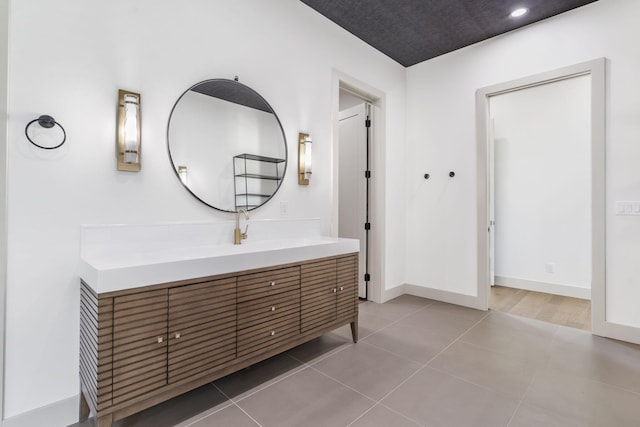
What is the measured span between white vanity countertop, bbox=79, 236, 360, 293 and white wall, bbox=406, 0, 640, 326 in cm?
220

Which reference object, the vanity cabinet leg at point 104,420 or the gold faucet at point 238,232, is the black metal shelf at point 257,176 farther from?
the vanity cabinet leg at point 104,420

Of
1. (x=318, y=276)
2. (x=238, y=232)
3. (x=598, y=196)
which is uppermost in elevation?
(x=598, y=196)

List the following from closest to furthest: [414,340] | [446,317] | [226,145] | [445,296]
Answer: [226,145], [414,340], [446,317], [445,296]

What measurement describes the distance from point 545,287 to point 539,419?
3.08 meters

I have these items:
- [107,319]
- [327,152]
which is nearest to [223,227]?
[107,319]

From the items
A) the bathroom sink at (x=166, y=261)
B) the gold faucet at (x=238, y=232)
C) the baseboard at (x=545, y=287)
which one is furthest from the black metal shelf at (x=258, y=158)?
the baseboard at (x=545, y=287)

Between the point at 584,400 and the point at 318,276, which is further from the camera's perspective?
the point at 318,276

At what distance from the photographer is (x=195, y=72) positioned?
2123mm

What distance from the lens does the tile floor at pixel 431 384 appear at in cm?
167

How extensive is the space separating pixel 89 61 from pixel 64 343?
1.55 metres

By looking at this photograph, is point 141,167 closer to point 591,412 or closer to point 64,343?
point 64,343

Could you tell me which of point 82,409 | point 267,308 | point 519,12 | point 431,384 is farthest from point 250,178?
point 519,12

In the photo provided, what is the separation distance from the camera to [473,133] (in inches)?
139

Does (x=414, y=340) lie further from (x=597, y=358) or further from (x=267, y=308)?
(x=267, y=308)
